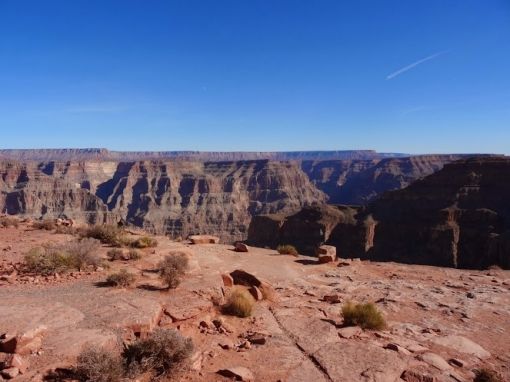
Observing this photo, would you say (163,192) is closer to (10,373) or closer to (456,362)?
(456,362)

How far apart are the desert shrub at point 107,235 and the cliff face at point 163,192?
90.8 meters

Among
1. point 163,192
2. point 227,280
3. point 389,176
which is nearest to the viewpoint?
point 227,280

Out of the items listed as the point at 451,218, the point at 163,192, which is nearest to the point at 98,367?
the point at 451,218

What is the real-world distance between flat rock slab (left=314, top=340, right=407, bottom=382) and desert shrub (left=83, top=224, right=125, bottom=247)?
9481mm

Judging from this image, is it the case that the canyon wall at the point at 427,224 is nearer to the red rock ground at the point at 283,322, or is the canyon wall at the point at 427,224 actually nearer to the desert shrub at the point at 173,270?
the red rock ground at the point at 283,322

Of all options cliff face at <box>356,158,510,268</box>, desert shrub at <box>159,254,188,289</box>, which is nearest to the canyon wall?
cliff face at <box>356,158,510,268</box>

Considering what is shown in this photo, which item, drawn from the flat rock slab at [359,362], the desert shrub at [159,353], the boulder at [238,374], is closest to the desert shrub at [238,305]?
the flat rock slab at [359,362]

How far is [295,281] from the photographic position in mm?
12195

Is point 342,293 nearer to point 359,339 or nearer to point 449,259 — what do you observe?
point 359,339

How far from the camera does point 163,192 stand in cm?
14700

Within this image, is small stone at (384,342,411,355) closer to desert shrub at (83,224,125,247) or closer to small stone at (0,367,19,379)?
small stone at (0,367,19,379)

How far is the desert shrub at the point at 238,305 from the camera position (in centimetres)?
852

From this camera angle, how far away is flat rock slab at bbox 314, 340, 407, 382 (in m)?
6.07

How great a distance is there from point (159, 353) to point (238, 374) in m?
1.12
